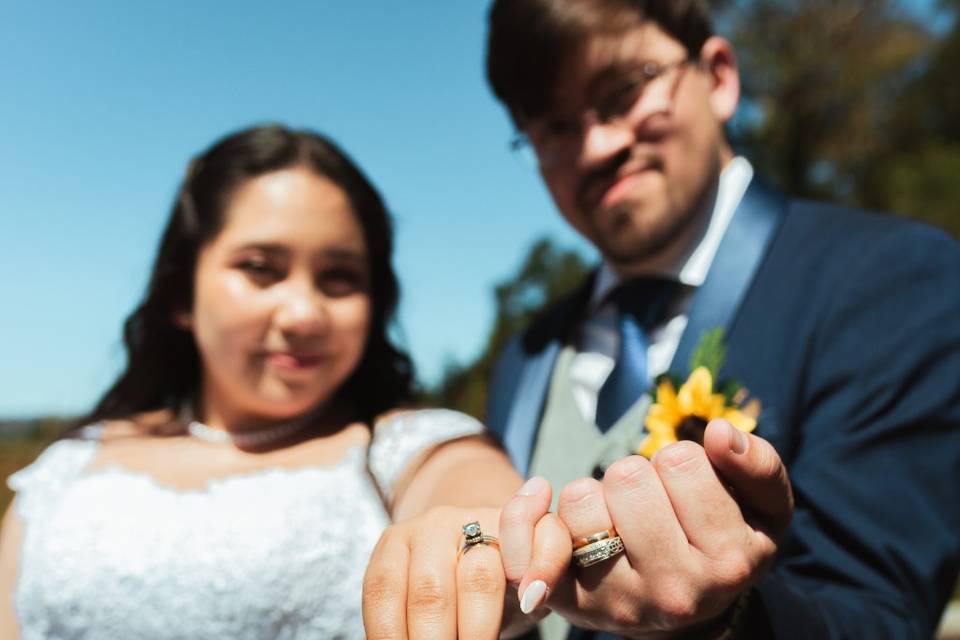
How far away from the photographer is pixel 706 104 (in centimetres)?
211

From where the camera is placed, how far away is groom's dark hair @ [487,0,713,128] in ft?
6.65

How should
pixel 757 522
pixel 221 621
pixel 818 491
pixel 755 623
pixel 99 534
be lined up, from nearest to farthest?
1. pixel 757 522
2. pixel 755 623
3. pixel 818 491
4. pixel 221 621
5. pixel 99 534

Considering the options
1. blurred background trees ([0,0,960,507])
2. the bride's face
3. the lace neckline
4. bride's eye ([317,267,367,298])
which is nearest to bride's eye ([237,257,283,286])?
the bride's face

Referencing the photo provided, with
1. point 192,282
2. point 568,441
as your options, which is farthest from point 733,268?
point 192,282

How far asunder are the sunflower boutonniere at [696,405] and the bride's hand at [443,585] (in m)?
0.53

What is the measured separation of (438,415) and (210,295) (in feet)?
2.12

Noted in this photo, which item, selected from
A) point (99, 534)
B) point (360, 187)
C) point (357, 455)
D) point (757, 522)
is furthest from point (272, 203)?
point (757, 522)

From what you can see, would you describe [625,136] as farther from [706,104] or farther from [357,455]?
[357,455]

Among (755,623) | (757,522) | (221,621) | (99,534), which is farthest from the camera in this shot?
(99,534)

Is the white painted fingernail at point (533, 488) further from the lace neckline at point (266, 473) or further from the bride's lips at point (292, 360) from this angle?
the bride's lips at point (292, 360)

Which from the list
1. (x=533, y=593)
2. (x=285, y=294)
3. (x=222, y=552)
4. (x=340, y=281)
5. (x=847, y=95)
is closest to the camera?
(x=533, y=593)

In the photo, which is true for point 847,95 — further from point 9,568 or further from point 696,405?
point 9,568

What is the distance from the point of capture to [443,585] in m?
0.92

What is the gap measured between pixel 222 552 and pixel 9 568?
0.63 metres
